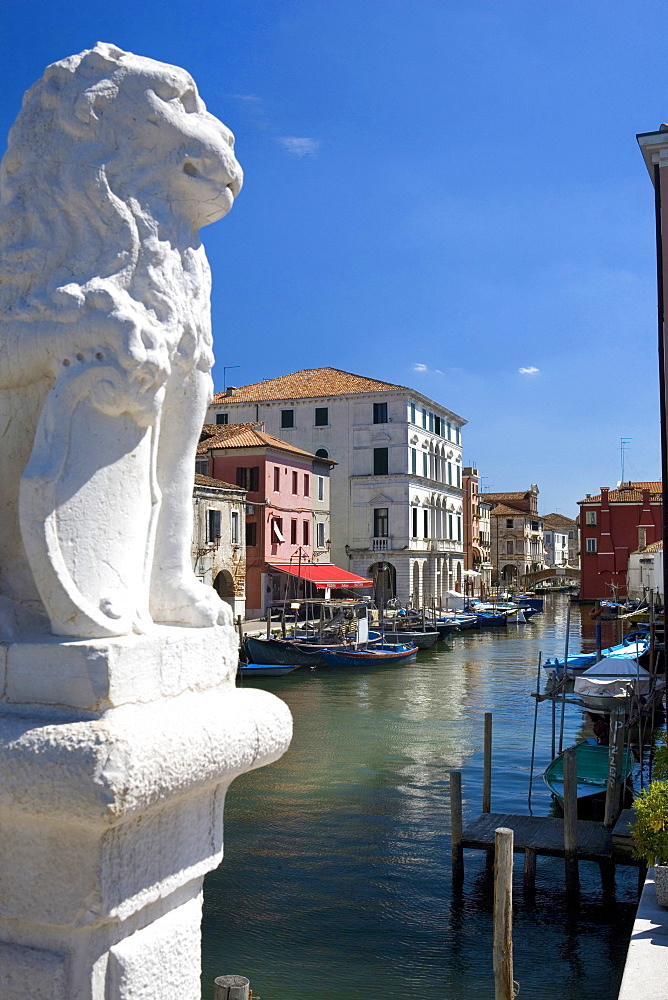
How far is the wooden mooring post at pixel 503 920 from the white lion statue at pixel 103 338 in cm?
502

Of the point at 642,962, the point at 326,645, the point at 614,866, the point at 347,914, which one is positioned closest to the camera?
the point at 642,962

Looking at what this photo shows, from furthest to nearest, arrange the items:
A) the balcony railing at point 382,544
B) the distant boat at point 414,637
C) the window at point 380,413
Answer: the window at point 380,413 → the balcony railing at point 382,544 → the distant boat at point 414,637

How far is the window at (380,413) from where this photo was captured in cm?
4878

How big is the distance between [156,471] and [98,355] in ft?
1.36

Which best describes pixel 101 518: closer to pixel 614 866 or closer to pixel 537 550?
pixel 614 866

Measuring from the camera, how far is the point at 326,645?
98.2 feet

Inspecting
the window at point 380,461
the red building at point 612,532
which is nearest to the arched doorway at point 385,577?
the window at point 380,461

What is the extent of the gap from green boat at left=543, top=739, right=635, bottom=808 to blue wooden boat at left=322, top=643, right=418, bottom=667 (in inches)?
→ 604

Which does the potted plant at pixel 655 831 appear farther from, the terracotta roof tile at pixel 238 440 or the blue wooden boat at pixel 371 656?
the terracotta roof tile at pixel 238 440

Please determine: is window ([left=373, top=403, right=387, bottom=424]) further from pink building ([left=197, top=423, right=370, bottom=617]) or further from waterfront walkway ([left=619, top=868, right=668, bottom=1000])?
waterfront walkway ([left=619, top=868, right=668, bottom=1000])

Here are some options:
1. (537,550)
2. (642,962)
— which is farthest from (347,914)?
(537,550)

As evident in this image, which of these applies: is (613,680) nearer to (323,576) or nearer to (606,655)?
(606,655)

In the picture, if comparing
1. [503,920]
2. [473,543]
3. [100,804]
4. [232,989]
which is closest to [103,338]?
[100,804]

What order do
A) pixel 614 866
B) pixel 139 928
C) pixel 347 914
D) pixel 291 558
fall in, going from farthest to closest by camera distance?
pixel 291 558, pixel 614 866, pixel 347 914, pixel 139 928
